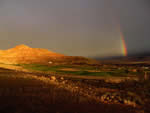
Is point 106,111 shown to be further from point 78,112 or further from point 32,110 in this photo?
point 32,110

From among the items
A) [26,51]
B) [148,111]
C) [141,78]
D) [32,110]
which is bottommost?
[148,111]

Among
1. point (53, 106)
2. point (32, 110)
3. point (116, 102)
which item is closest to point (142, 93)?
Answer: point (116, 102)

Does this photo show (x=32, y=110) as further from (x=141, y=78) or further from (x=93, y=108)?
(x=141, y=78)

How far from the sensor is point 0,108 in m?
5.80

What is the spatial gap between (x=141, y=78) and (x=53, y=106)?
860 cm

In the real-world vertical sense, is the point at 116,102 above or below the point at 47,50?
below

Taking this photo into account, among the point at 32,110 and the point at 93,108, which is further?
the point at 93,108

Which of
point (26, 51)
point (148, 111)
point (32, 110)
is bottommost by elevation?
point (148, 111)

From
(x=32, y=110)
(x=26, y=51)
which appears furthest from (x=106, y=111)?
(x=26, y=51)

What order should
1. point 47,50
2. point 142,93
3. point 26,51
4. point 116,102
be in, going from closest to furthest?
1. point 116,102
2. point 142,93
3. point 26,51
4. point 47,50

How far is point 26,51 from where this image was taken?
126 m

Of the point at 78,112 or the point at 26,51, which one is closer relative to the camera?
the point at 78,112

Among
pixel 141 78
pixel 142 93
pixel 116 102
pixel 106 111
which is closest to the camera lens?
pixel 106 111

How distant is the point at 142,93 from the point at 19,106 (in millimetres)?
7742
